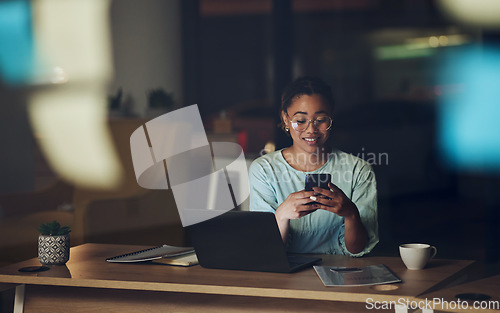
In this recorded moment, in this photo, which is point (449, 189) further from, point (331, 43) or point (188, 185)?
point (188, 185)

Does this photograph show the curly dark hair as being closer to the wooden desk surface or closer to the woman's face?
the woman's face

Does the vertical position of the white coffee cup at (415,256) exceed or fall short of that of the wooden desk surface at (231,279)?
it exceeds it

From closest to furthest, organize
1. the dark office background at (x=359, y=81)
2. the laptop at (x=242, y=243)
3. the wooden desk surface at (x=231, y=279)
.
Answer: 1. the wooden desk surface at (x=231, y=279)
2. the laptop at (x=242, y=243)
3. the dark office background at (x=359, y=81)

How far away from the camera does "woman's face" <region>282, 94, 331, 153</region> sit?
2.63m

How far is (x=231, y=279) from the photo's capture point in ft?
6.16

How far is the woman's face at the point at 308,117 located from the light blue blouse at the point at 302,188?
0.08 meters

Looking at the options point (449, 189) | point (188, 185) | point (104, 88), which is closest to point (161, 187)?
point (188, 185)

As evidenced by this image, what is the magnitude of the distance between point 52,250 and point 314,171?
102cm

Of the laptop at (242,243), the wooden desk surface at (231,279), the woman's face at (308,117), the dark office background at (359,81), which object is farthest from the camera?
the dark office background at (359,81)

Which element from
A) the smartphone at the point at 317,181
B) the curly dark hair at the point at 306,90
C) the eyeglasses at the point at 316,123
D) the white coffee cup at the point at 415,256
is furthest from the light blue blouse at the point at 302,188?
the white coffee cup at the point at 415,256

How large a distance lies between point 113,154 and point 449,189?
2.54 metres

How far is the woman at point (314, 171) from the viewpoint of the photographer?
2.42m

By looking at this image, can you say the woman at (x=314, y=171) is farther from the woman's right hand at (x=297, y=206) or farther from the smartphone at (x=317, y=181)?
the smartphone at (x=317, y=181)

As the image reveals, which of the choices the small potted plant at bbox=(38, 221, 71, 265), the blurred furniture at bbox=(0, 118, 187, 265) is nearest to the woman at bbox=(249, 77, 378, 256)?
the small potted plant at bbox=(38, 221, 71, 265)
